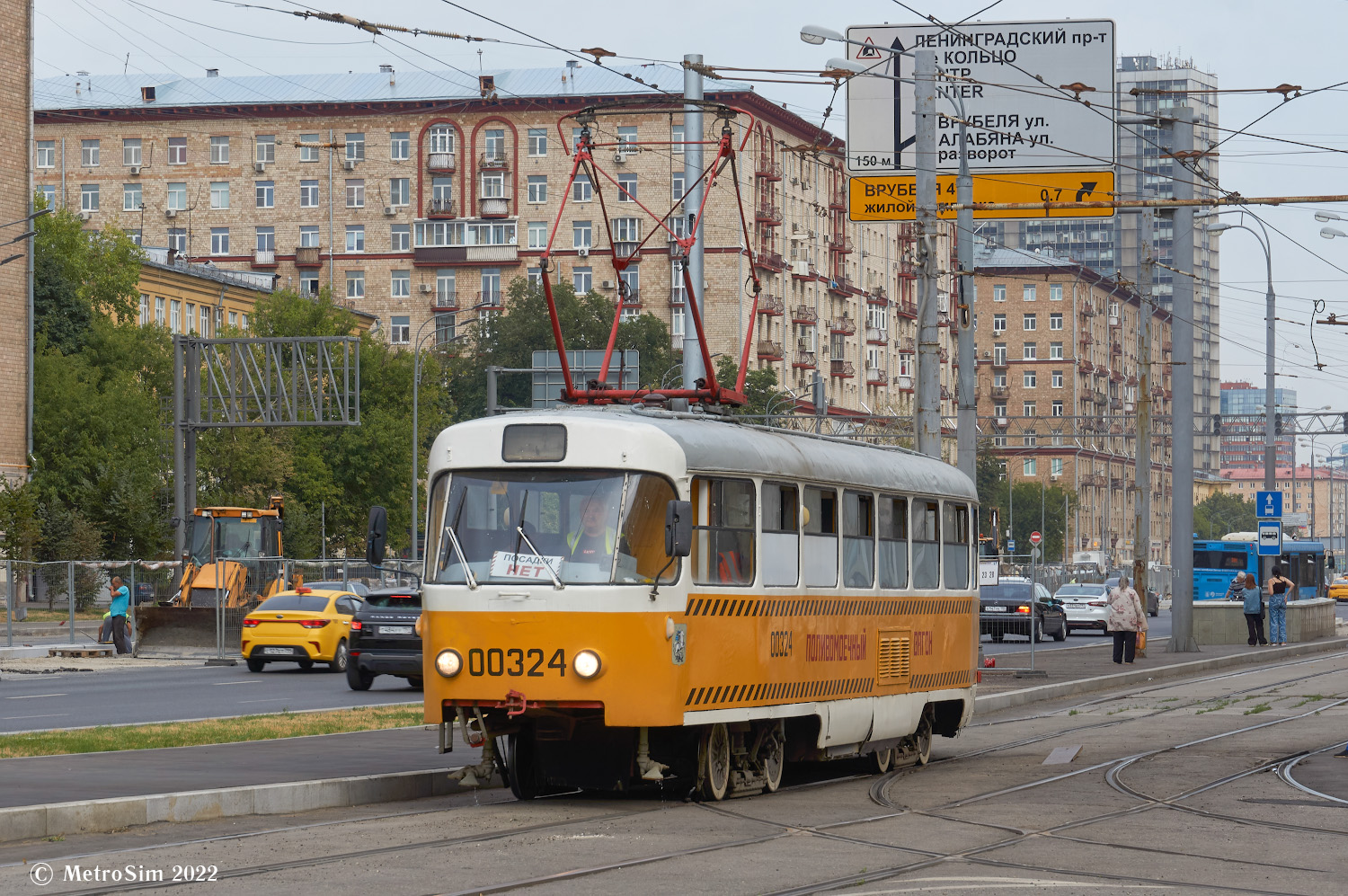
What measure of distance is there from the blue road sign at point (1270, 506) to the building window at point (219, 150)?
220 feet

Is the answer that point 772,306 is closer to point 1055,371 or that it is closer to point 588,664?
point 1055,371

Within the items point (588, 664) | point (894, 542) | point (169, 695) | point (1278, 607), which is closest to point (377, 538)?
point (588, 664)

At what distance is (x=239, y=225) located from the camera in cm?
10362

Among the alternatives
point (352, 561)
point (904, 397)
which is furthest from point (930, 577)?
point (904, 397)

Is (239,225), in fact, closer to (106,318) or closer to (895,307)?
(106,318)

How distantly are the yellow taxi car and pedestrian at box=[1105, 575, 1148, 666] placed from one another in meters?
13.0

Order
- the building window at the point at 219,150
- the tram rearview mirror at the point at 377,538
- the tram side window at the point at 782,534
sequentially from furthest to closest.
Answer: the building window at the point at 219,150 < the tram side window at the point at 782,534 < the tram rearview mirror at the point at 377,538

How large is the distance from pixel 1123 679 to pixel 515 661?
20.9 metres

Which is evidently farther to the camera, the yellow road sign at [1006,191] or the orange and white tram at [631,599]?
the yellow road sign at [1006,191]

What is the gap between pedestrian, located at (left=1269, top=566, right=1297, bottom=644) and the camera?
153 ft

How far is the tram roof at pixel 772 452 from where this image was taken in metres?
14.4

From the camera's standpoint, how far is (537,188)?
100m

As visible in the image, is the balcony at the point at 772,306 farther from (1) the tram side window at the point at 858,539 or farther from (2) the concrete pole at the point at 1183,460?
(1) the tram side window at the point at 858,539

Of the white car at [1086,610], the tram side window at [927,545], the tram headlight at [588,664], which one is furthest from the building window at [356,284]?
the tram headlight at [588,664]
